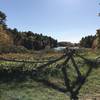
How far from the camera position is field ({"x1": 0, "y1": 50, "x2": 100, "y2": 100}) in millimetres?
11908

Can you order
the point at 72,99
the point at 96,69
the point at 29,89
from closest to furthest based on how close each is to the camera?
the point at 72,99, the point at 29,89, the point at 96,69

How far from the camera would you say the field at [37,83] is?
1191 cm

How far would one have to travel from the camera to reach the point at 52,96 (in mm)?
12000

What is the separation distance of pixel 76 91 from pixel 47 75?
2781 mm

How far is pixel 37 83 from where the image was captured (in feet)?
45.6

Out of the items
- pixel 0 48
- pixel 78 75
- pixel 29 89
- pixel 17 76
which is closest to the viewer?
pixel 29 89

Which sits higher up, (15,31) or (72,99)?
(15,31)

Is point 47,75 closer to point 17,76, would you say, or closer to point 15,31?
point 17,76

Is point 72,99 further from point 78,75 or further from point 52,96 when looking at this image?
point 78,75

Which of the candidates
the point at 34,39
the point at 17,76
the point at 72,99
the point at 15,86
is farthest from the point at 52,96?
the point at 34,39

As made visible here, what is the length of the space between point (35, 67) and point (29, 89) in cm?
350

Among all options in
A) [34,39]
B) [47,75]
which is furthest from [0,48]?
[34,39]

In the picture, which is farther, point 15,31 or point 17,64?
point 15,31

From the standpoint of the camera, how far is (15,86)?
1308 cm
